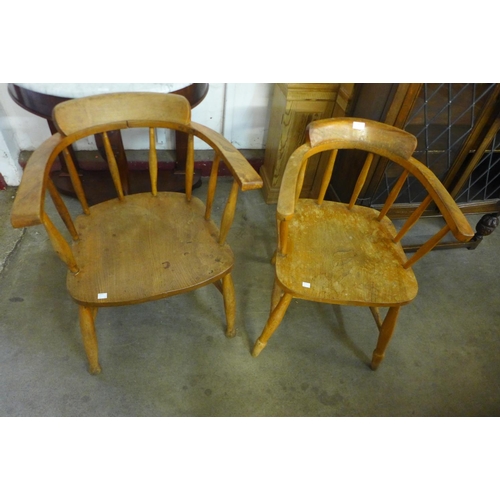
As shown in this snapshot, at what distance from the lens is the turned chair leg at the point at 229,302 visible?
122 centimetres

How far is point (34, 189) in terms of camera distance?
0.84 m

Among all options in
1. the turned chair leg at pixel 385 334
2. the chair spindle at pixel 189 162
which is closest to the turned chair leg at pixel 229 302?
the chair spindle at pixel 189 162

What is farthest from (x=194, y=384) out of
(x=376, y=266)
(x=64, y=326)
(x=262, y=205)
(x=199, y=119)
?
(x=199, y=119)

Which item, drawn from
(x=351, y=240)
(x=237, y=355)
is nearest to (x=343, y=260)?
(x=351, y=240)

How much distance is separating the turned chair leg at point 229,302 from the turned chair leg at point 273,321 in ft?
0.38

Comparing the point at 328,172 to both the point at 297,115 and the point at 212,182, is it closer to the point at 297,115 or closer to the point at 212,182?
the point at 212,182

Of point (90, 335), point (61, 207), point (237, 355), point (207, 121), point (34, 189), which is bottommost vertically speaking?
point (237, 355)

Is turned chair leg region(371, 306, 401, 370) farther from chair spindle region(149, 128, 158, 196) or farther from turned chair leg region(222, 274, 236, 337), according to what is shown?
chair spindle region(149, 128, 158, 196)

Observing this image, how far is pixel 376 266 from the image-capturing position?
3.74 feet

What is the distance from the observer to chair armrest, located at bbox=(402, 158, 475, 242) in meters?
0.92

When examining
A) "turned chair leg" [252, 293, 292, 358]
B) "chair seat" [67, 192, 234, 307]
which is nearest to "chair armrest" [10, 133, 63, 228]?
"chair seat" [67, 192, 234, 307]

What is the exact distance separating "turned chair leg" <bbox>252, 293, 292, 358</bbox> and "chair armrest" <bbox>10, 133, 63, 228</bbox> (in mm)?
715

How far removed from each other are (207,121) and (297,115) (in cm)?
58

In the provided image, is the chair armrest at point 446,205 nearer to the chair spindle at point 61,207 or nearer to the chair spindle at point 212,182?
the chair spindle at point 212,182
